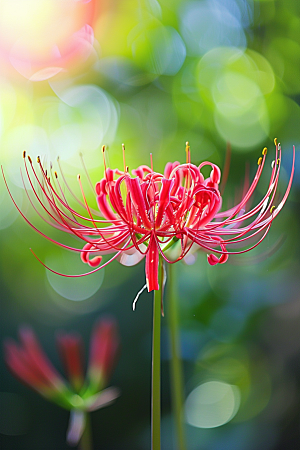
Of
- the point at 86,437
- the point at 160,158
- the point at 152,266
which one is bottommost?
the point at 86,437

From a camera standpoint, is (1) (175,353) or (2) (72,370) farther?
(2) (72,370)

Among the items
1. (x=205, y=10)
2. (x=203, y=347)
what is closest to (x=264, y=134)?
(x=205, y=10)

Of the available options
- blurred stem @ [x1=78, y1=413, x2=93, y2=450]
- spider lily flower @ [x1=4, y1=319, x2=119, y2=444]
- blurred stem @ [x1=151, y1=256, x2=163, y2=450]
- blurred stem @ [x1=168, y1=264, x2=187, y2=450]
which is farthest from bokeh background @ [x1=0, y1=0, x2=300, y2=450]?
blurred stem @ [x1=151, y1=256, x2=163, y2=450]

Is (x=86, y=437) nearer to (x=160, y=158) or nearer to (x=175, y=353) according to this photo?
(x=175, y=353)

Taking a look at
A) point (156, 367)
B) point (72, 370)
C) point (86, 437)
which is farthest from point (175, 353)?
point (72, 370)

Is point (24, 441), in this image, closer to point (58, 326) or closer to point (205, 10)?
point (58, 326)

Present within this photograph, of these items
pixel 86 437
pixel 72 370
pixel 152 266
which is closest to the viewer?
pixel 152 266

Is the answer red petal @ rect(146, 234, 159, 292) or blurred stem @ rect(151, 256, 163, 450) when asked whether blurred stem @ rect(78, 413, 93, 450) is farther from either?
red petal @ rect(146, 234, 159, 292)
